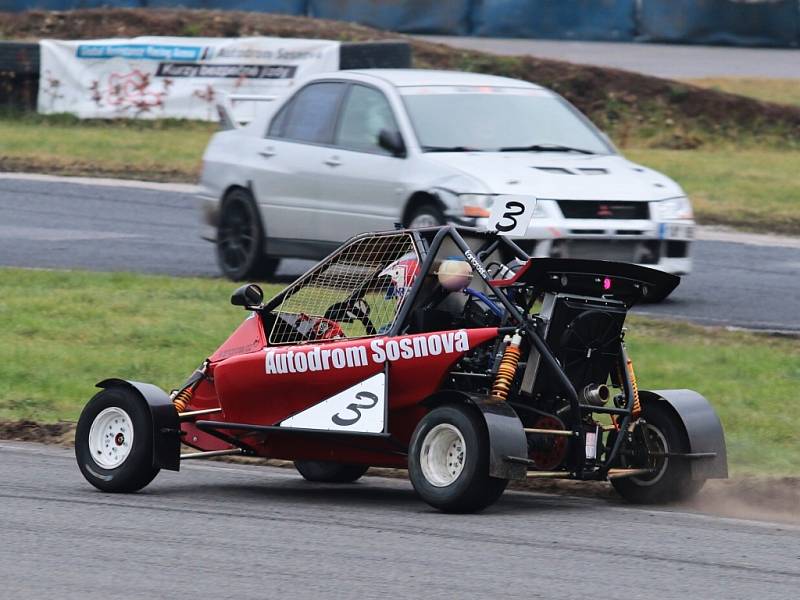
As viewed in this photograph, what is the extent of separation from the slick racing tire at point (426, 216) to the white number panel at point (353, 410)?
515 centimetres

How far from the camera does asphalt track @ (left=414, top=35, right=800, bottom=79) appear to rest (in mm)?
31109

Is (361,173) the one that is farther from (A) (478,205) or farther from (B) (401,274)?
(B) (401,274)

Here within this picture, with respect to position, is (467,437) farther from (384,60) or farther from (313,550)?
(384,60)

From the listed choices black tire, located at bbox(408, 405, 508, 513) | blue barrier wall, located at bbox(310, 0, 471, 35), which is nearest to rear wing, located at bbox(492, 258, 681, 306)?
black tire, located at bbox(408, 405, 508, 513)

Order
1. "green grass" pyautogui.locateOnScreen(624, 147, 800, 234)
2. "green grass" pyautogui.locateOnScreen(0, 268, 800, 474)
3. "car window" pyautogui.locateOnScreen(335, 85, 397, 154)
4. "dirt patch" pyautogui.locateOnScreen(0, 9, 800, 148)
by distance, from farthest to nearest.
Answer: "dirt patch" pyautogui.locateOnScreen(0, 9, 800, 148) → "green grass" pyautogui.locateOnScreen(624, 147, 800, 234) → "car window" pyautogui.locateOnScreen(335, 85, 397, 154) → "green grass" pyautogui.locateOnScreen(0, 268, 800, 474)

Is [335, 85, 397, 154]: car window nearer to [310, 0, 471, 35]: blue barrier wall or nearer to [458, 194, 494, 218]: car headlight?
[458, 194, 494, 218]: car headlight

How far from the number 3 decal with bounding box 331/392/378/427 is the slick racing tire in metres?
5.24

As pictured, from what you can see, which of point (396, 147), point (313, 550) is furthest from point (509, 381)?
point (396, 147)

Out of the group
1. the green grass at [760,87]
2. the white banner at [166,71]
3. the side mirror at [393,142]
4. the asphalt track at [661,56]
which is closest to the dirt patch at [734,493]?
the side mirror at [393,142]

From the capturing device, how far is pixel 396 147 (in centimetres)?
1356

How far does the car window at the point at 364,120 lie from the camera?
45.6 feet

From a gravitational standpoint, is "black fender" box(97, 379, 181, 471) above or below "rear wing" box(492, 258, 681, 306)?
below

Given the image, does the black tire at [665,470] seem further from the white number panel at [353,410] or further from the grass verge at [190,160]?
the grass verge at [190,160]

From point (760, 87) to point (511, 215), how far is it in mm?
21621
